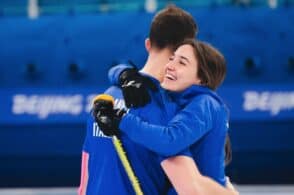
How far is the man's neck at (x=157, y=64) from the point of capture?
2.44 m

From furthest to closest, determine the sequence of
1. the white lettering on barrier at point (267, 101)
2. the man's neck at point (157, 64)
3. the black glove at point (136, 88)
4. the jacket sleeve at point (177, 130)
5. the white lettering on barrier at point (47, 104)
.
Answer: the white lettering on barrier at point (47, 104) → the white lettering on barrier at point (267, 101) → the man's neck at point (157, 64) → the black glove at point (136, 88) → the jacket sleeve at point (177, 130)

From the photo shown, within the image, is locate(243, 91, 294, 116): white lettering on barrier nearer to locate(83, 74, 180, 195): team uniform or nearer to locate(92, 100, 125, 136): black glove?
locate(83, 74, 180, 195): team uniform

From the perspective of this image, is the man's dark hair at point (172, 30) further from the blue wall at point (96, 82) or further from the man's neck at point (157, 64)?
the blue wall at point (96, 82)

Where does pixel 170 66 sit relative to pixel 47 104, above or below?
above

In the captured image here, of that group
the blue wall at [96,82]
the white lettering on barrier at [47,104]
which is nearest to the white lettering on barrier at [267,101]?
the blue wall at [96,82]

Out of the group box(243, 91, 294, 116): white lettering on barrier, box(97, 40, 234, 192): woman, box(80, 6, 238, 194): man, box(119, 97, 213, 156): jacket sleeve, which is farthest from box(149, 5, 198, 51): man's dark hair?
box(243, 91, 294, 116): white lettering on barrier

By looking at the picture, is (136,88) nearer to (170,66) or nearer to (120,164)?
(170,66)

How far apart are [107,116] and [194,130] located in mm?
312

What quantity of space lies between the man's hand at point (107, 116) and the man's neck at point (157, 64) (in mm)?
222

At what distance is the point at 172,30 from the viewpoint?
2.50 meters

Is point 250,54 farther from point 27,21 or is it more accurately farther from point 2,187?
point 2,187

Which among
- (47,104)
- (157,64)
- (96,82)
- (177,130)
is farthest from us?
(96,82)

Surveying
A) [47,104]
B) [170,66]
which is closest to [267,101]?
[47,104]

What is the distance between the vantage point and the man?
229 cm
